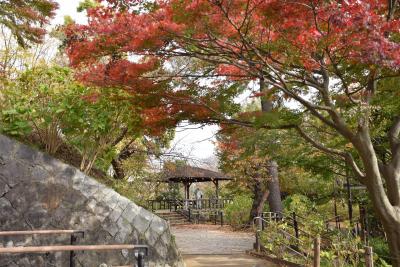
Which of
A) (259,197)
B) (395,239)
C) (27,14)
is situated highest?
(27,14)

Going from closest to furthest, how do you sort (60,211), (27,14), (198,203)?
(60,211) → (27,14) → (198,203)

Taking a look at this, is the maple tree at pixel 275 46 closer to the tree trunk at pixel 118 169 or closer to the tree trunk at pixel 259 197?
the tree trunk at pixel 118 169

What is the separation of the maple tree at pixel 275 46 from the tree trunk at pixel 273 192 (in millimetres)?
8439

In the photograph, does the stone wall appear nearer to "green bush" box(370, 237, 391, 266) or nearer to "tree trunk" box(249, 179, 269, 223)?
"green bush" box(370, 237, 391, 266)

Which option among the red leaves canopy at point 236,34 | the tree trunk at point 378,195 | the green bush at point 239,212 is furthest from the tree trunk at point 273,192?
the red leaves canopy at point 236,34

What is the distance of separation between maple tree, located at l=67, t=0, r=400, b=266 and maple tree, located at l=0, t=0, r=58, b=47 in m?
3.57

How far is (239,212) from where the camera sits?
19469mm

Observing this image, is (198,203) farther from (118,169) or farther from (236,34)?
(236,34)

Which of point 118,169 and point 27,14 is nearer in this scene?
point 27,14

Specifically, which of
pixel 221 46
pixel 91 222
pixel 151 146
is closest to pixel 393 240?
pixel 221 46

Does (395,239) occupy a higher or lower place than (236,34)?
lower

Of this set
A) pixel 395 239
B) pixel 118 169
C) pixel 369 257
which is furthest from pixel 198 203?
pixel 369 257

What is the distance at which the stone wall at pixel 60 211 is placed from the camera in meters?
6.35

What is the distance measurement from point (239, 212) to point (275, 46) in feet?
47.5
